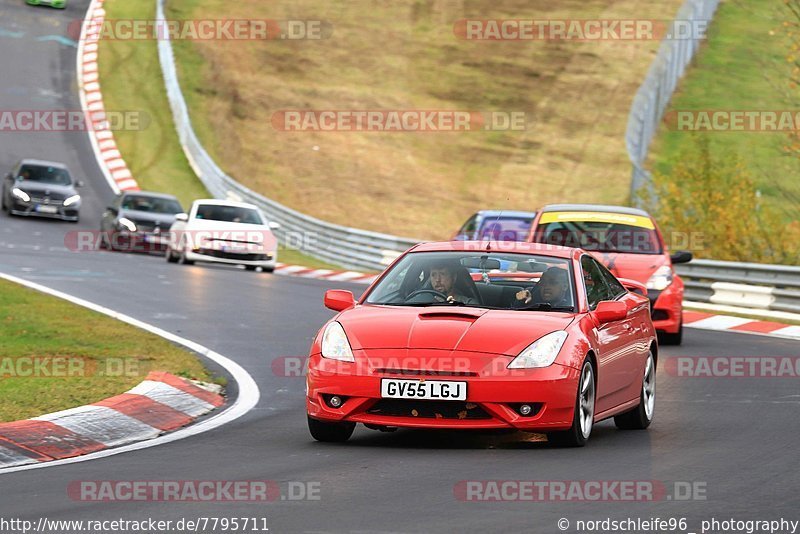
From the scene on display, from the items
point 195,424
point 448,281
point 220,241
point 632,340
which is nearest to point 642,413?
point 632,340

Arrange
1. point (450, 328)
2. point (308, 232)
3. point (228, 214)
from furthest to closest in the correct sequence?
point (308, 232), point (228, 214), point (450, 328)

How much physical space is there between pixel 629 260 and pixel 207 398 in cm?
797

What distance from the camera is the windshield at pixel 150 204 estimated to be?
35.2 meters

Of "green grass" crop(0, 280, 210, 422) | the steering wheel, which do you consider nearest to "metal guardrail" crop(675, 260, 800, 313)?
"green grass" crop(0, 280, 210, 422)

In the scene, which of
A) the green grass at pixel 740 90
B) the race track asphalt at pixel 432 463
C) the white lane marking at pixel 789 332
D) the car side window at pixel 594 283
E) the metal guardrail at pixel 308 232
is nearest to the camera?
the race track asphalt at pixel 432 463

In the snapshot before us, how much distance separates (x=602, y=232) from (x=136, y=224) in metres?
16.9

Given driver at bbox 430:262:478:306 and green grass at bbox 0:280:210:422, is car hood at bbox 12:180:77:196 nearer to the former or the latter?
green grass at bbox 0:280:210:422

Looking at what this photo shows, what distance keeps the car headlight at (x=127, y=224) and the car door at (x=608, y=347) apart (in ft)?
77.1

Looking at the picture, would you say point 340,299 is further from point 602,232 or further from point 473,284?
point 602,232

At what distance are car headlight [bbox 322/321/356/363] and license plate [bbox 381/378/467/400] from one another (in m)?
0.40

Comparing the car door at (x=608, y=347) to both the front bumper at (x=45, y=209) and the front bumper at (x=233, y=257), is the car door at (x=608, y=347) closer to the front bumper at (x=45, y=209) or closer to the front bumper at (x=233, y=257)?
the front bumper at (x=233, y=257)

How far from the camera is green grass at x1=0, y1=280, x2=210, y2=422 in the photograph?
11773 millimetres

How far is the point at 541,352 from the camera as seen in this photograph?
10.0 metres

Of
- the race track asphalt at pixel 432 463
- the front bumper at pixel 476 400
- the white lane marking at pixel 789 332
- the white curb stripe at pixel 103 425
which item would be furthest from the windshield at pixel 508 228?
the front bumper at pixel 476 400
